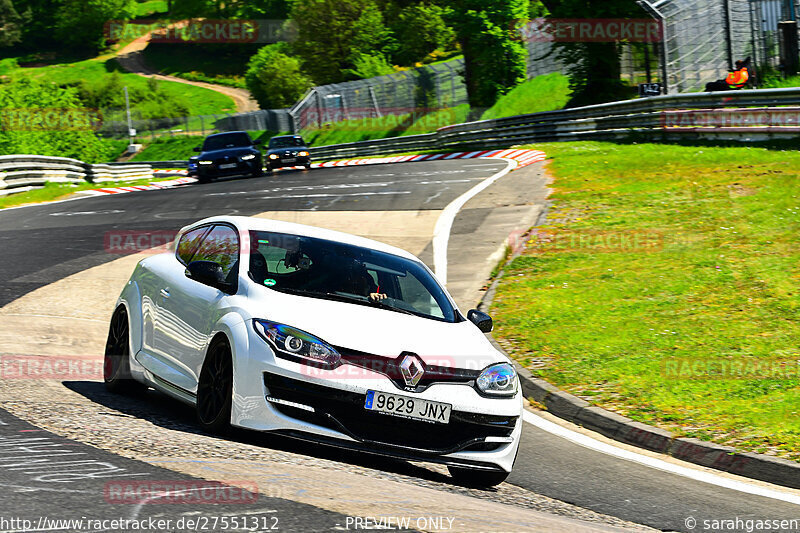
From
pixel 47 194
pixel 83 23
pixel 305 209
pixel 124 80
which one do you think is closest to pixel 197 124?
pixel 124 80

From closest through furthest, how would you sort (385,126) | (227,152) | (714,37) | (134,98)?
(714,37), (227,152), (385,126), (134,98)

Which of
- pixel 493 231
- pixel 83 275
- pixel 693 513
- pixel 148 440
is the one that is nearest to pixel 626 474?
pixel 693 513

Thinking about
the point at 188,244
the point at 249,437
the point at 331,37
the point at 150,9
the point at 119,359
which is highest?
the point at 150,9

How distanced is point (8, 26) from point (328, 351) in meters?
158

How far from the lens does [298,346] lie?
5.97 meters

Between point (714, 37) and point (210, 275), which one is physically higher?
point (714, 37)

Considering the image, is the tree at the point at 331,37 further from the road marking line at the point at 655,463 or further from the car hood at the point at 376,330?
the car hood at the point at 376,330

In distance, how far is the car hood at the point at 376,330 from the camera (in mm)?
6055

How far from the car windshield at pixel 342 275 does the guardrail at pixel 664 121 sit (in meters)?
17.7

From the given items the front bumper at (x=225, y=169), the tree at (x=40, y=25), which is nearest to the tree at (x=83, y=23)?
the tree at (x=40, y=25)

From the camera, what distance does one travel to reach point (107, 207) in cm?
2528

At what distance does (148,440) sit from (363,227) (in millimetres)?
14019

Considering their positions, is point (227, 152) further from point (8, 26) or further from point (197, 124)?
point (8, 26)

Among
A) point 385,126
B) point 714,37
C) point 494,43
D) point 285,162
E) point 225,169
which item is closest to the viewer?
point 714,37
